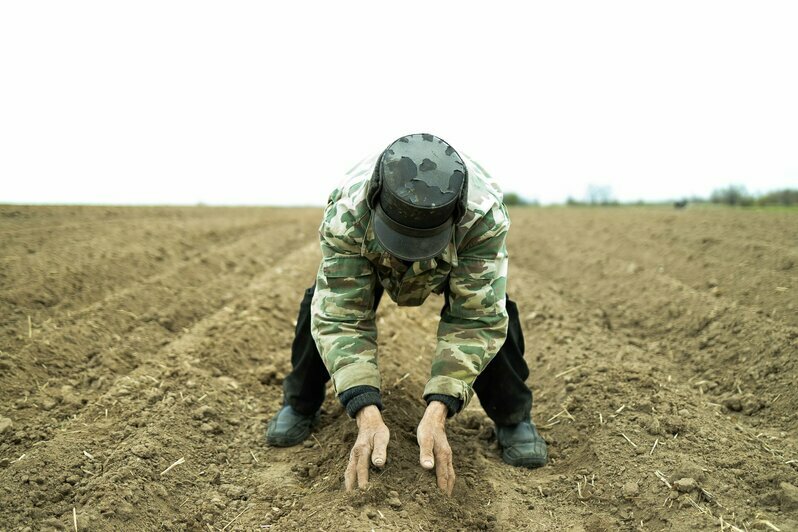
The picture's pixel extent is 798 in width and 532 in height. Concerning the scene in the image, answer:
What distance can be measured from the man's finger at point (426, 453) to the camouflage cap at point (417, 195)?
0.70 m

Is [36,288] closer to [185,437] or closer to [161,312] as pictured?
[161,312]

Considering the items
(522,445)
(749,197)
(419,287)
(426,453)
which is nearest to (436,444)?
(426,453)

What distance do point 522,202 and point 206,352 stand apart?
64.9 feet

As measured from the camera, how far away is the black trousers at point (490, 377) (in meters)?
3.14

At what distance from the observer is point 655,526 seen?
2.65 meters

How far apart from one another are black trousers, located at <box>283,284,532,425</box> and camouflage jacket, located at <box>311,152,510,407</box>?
11.1 inches

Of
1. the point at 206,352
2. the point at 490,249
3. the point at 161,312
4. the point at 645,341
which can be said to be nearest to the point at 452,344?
the point at 490,249

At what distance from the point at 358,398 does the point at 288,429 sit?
0.85 m

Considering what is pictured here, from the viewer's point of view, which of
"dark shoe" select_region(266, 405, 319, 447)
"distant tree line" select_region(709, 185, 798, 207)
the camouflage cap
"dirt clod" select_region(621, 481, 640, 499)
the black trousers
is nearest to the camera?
the camouflage cap

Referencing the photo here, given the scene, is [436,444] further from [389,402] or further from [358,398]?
[389,402]

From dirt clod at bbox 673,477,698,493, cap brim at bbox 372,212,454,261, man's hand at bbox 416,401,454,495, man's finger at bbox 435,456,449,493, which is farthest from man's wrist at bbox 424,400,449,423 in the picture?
dirt clod at bbox 673,477,698,493

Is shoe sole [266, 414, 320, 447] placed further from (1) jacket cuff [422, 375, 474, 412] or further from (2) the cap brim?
(2) the cap brim

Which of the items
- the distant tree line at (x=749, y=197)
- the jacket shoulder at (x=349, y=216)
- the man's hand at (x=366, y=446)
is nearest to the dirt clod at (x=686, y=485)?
the man's hand at (x=366, y=446)

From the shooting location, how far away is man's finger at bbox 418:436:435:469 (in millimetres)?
2555
